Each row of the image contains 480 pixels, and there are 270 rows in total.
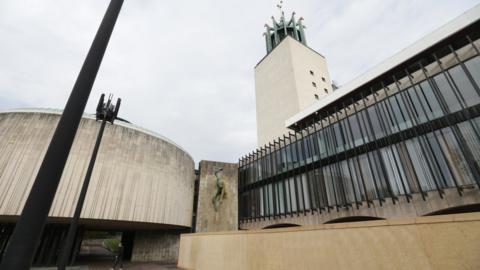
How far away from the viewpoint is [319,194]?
17016mm

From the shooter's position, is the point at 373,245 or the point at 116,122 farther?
the point at 116,122

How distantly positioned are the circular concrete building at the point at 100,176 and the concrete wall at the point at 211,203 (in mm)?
2114

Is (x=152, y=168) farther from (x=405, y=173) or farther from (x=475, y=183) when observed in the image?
(x=475, y=183)

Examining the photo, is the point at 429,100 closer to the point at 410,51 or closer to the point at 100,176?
the point at 410,51

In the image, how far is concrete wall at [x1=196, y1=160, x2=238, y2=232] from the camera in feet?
77.6

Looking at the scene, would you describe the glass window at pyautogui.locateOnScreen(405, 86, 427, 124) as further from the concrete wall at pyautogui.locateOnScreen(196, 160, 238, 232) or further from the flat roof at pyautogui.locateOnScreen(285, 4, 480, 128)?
the concrete wall at pyautogui.locateOnScreen(196, 160, 238, 232)

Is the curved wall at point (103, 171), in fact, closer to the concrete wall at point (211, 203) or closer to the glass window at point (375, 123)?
the concrete wall at point (211, 203)

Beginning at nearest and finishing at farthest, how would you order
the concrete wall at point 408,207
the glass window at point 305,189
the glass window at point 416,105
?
1. the concrete wall at point 408,207
2. the glass window at point 416,105
3. the glass window at point 305,189

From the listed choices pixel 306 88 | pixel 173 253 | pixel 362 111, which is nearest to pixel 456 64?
pixel 362 111

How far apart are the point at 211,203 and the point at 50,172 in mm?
23684

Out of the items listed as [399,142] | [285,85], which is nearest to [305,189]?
[399,142]

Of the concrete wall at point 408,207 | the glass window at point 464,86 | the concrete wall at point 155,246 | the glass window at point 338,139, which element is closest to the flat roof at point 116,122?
the concrete wall at point 155,246

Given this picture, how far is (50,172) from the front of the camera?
6.91 ft

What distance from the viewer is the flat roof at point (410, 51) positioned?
11836 millimetres
